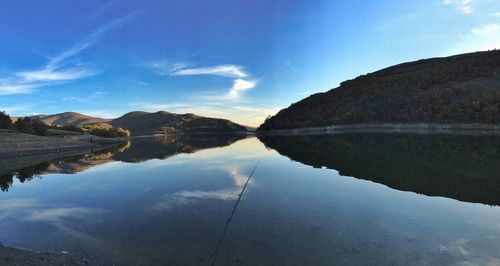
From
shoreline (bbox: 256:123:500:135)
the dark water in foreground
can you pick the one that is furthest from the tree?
shoreline (bbox: 256:123:500:135)

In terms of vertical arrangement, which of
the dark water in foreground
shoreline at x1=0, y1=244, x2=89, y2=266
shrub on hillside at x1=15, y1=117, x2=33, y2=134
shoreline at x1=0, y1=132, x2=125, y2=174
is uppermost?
shrub on hillside at x1=15, y1=117, x2=33, y2=134

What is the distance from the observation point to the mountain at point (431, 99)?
10860cm

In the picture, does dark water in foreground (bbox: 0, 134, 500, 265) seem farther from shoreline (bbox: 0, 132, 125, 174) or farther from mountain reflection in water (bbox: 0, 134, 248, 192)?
shoreline (bbox: 0, 132, 125, 174)

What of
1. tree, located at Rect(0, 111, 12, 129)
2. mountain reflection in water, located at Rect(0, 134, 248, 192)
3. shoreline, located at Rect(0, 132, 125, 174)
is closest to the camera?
mountain reflection in water, located at Rect(0, 134, 248, 192)

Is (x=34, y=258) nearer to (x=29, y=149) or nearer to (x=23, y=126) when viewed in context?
(x=29, y=149)

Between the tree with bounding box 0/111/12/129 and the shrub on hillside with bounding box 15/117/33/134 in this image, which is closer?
the tree with bounding box 0/111/12/129

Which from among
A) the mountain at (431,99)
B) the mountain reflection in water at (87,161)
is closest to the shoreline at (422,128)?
the mountain at (431,99)

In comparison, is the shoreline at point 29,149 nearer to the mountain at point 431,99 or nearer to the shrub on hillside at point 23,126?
the shrub on hillside at point 23,126

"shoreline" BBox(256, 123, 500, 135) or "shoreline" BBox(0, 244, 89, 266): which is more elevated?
"shoreline" BBox(256, 123, 500, 135)

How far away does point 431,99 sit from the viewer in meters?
132

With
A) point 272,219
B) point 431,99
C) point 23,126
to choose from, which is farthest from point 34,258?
point 431,99

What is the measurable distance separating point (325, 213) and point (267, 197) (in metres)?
4.43

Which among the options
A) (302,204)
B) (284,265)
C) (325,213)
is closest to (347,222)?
(325,213)

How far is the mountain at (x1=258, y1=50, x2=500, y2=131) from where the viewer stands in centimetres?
10860
